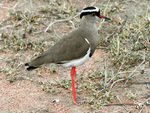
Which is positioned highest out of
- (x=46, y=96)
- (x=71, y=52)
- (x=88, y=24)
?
(x=88, y=24)

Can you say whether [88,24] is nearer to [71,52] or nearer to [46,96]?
[71,52]

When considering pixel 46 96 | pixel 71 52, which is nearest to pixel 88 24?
pixel 71 52

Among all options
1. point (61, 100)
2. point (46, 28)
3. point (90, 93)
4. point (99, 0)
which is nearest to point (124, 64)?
point (90, 93)

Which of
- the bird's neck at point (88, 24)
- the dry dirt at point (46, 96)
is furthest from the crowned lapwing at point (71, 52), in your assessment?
the dry dirt at point (46, 96)

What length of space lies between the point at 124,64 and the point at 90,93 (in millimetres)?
957

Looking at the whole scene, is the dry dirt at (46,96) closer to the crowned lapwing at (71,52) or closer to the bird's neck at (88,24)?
the crowned lapwing at (71,52)

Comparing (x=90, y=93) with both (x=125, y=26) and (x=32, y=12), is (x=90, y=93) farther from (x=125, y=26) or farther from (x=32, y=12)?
(x=32, y=12)

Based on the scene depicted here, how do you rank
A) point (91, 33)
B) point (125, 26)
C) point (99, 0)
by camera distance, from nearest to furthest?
point (91, 33), point (125, 26), point (99, 0)

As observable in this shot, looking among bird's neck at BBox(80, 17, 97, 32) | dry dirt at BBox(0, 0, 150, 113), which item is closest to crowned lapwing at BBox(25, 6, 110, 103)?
bird's neck at BBox(80, 17, 97, 32)

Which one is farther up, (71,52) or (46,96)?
(71,52)

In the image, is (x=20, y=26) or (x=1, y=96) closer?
(x=1, y=96)

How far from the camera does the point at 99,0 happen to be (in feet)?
23.7

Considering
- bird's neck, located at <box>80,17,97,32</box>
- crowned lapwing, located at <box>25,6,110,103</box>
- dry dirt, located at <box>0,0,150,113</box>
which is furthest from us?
bird's neck, located at <box>80,17,97,32</box>

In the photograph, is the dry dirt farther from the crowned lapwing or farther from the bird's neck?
the bird's neck
